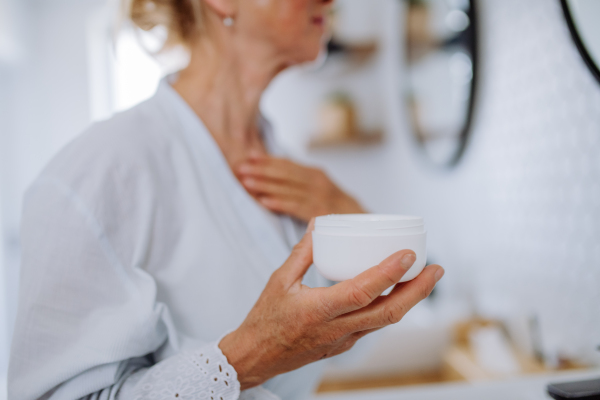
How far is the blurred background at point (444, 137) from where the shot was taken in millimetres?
742

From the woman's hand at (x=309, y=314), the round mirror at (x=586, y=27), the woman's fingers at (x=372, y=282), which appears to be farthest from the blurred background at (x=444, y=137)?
the woman's fingers at (x=372, y=282)

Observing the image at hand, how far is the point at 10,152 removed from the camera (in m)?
2.57

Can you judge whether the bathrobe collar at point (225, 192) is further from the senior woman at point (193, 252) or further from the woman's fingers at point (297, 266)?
the woman's fingers at point (297, 266)

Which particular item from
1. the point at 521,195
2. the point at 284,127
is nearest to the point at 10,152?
the point at 284,127

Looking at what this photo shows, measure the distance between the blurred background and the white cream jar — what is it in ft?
1.61

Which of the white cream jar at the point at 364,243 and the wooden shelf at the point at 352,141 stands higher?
the wooden shelf at the point at 352,141

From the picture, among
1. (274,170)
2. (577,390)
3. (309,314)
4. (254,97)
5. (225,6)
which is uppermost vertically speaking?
(225,6)

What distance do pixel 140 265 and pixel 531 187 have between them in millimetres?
810

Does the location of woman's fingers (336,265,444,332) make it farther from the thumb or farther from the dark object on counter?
the dark object on counter

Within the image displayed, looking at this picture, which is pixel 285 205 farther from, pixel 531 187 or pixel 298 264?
pixel 531 187

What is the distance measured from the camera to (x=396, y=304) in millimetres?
343

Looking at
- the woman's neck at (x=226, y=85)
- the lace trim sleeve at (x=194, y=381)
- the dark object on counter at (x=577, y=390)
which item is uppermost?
the woman's neck at (x=226, y=85)

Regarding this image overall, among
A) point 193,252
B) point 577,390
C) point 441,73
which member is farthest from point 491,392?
point 441,73

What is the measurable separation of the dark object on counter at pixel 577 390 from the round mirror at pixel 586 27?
0.44 meters
